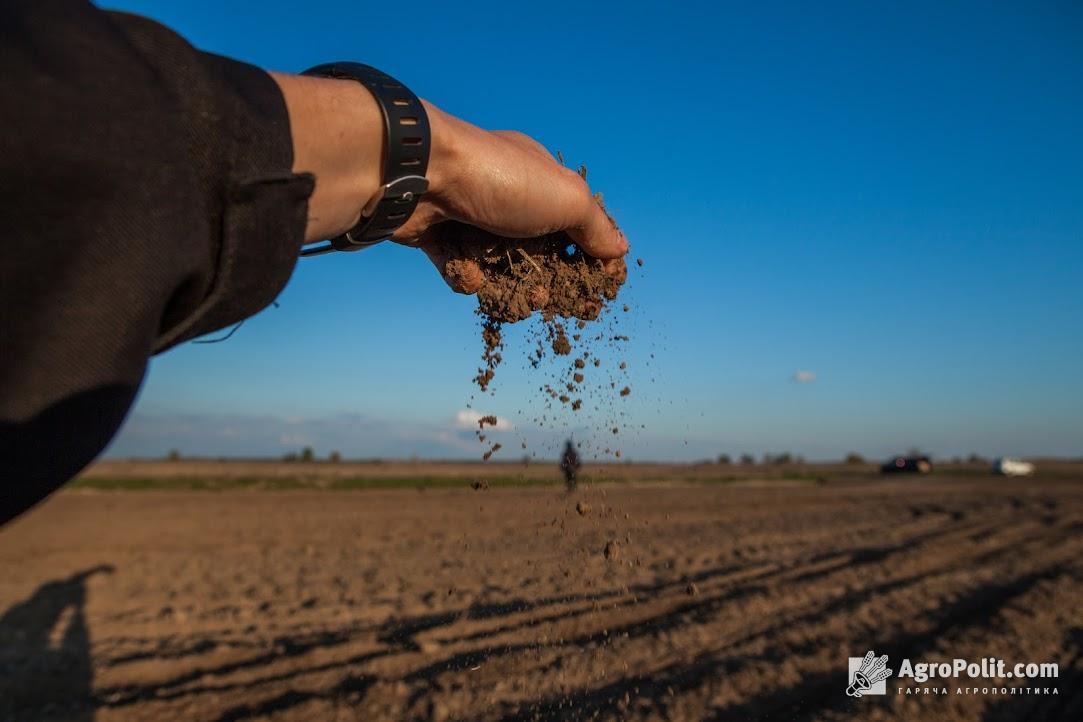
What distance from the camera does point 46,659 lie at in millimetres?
6258

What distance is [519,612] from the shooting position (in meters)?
7.48

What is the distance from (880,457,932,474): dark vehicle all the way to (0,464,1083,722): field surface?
2015 inches

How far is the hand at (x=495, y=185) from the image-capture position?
124 cm

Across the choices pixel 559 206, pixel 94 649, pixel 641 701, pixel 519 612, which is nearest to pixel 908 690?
pixel 641 701

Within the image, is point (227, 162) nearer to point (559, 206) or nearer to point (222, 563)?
point (559, 206)

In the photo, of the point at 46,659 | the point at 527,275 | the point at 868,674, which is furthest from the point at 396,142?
the point at 46,659

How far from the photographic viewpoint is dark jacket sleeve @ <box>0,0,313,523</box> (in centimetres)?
63

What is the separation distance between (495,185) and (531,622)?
6398mm

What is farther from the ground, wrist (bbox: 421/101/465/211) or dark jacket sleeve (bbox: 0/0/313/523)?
wrist (bbox: 421/101/465/211)

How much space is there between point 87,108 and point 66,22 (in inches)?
3.7

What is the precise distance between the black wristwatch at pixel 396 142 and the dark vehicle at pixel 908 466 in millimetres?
67860

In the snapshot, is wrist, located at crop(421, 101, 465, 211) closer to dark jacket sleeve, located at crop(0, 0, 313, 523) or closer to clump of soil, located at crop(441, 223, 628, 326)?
dark jacket sleeve, located at crop(0, 0, 313, 523)

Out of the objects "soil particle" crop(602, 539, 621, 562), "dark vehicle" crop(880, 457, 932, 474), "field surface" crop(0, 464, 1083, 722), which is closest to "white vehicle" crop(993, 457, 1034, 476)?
"dark vehicle" crop(880, 457, 932, 474)

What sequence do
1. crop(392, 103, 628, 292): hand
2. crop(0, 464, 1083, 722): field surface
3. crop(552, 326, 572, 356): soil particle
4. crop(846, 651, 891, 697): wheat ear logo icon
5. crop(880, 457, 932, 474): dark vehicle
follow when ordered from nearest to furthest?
crop(392, 103, 628, 292): hand < crop(552, 326, 572, 356): soil particle < crop(0, 464, 1083, 722): field surface < crop(846, 651, 891, 697): wheat ear logo icon < crop(880, 457, 932, 474): dark vehicle
